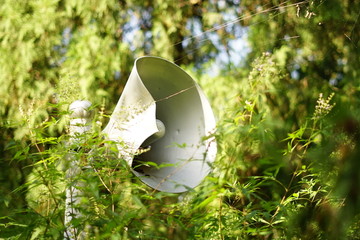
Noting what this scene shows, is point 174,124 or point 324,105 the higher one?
point 324,105

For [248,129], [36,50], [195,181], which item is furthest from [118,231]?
[36,50]

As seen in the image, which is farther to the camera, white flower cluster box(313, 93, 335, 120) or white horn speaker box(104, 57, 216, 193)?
white horn speaker box(104, 57, 216, 193)

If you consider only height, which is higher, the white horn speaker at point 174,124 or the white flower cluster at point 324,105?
the white flower cluster at point 324,105

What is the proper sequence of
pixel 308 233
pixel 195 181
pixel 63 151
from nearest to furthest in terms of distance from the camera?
pixel 308 233
pixel 63 151
pixel 195 181

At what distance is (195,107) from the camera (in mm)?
2014

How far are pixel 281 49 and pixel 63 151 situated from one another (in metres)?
1.86

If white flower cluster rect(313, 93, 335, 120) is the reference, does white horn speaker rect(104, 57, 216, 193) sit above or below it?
below

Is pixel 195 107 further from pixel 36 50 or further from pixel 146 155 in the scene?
pixel 36 50

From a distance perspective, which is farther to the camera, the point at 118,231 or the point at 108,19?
the point at 108,19

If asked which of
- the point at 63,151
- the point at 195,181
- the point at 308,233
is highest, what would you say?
the point at 308,233

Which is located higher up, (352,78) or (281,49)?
(352,78)

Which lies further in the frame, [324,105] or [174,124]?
[174,124]

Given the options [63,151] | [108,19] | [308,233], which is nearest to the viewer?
[308,233]

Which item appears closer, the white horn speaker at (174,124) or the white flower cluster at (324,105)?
the white flower cluster at (324,105)
